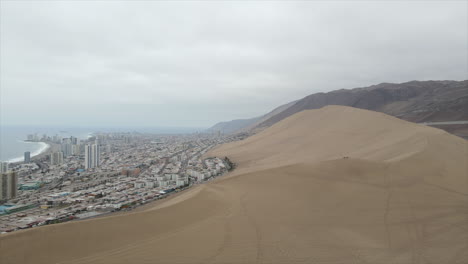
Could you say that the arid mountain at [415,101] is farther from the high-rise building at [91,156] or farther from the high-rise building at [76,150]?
the high-rise building at [76,150]

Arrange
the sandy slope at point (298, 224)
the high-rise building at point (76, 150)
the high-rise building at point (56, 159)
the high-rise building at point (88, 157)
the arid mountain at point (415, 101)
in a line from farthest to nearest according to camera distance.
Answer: the high-rise building at point (76, 150) < the arid mountain at point (415, 101) < the high-rise building at point (56, 159) < the high-rise building at point (88, 157) < the sandy slope at point (298, 224)

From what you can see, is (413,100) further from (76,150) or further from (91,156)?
(76,150)

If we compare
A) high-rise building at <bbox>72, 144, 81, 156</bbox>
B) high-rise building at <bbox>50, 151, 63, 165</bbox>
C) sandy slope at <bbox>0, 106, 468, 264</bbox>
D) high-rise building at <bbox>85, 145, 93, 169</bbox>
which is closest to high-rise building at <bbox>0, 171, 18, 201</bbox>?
high-rise building at <bbox>85, 145, 93, 169</bbox>

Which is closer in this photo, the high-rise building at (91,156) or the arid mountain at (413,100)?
the high-rise building at (91,156)

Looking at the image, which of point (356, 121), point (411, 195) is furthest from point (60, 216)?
point (356, 121)

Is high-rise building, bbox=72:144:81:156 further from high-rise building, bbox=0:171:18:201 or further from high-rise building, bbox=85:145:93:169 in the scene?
high-rise building, bbox=0:171:18:201

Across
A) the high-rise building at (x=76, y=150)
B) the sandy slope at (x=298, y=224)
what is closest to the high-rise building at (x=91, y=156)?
the high-rise building at (x=76, y=150)

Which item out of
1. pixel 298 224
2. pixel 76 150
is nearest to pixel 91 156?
pixel 76 150

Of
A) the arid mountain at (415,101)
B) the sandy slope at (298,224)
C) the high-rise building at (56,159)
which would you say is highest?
the arid mountain at (415,101)
